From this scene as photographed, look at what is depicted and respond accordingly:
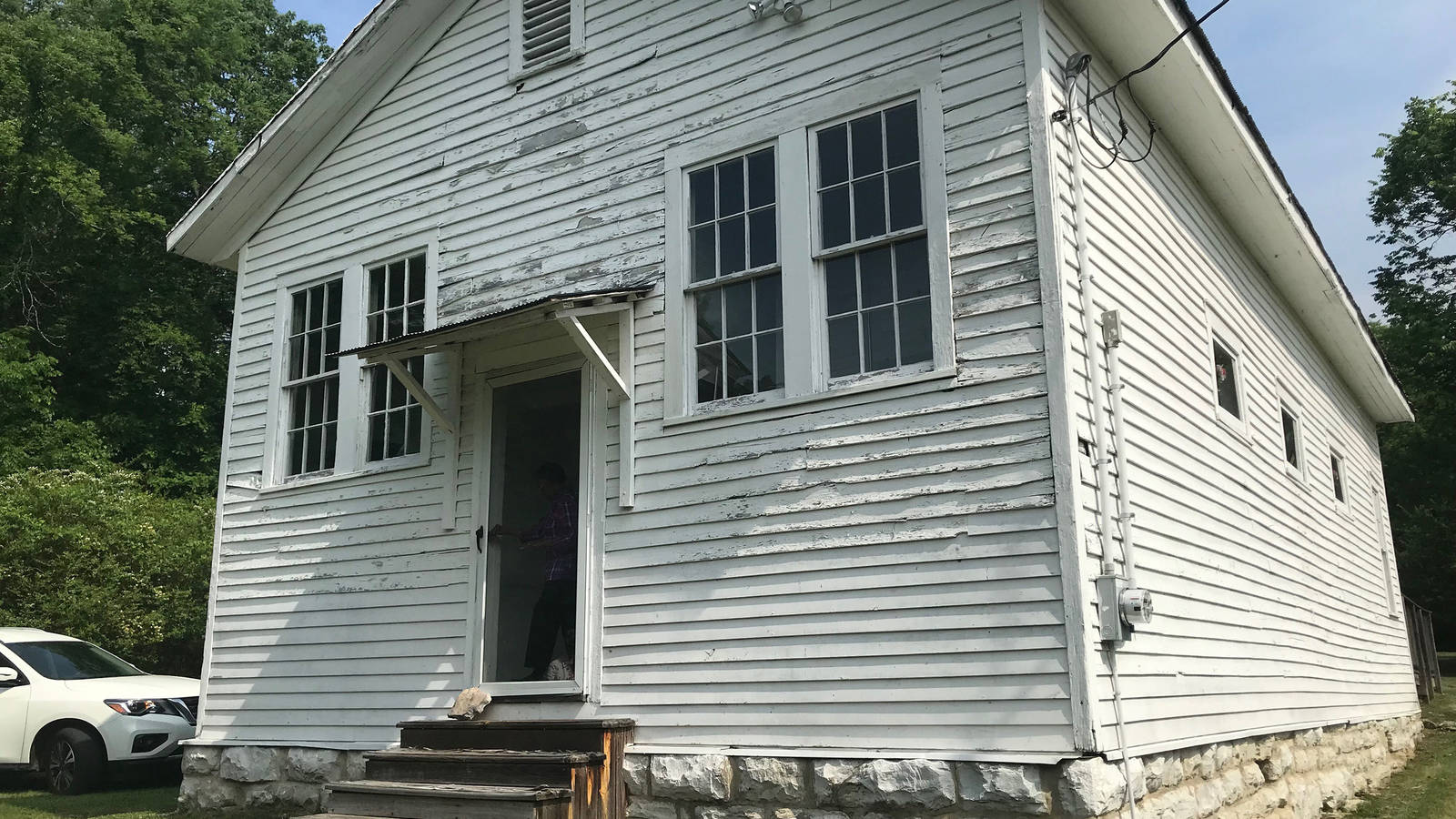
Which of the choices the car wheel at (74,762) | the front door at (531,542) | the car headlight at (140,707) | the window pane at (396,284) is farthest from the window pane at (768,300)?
the car wheel at (74,762)

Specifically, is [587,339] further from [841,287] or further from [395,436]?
[395,436]

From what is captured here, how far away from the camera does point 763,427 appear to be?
22.7ft

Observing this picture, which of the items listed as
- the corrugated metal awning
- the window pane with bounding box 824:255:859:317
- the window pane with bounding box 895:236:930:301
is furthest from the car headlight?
the window pane with bounding box 895:236:930:301

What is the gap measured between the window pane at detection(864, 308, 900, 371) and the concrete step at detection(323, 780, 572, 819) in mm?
2968

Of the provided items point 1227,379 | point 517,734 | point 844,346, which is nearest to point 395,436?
point 517,734

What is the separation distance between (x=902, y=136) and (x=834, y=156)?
0.46 meters

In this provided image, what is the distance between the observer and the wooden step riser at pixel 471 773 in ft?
21.3

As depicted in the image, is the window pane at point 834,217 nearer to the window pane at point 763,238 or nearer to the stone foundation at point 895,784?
the window pane at point 763,238

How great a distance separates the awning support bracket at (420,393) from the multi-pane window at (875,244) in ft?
10.3

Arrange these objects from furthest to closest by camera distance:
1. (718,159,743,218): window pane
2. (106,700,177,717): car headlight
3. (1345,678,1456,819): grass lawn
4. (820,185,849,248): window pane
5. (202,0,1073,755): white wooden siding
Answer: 1. (106,700,177,717): car headlight
2. (1345,678,1456,819): grass lawn
3. (718,159,743,218): window pane
4. (820,185,849,248): window pane
5. (202,0,1073,755): white wooden siding

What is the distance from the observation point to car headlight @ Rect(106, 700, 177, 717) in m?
10.8

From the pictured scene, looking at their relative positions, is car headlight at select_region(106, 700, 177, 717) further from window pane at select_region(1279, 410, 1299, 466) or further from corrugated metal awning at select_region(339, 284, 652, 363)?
window pane at select_region(1279, 410, 1299, 466)

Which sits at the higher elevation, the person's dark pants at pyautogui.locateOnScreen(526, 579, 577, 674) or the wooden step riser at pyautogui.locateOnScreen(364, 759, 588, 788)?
the person's dark pants at pyautogui.locateOnScreen(526, 579, 577, 674)

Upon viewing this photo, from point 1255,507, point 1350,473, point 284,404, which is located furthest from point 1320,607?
point 284,404
